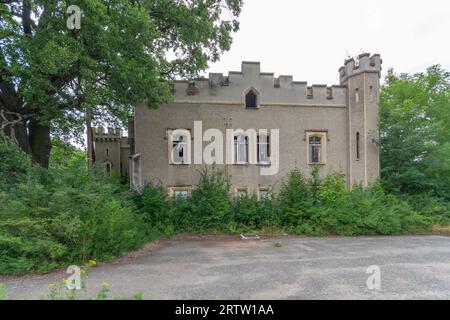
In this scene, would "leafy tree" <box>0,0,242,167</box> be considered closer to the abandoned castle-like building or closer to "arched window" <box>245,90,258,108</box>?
the abandoned castle-like building

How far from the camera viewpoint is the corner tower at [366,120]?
13438 millimetres

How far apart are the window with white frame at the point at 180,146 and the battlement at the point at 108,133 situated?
7.96 metres

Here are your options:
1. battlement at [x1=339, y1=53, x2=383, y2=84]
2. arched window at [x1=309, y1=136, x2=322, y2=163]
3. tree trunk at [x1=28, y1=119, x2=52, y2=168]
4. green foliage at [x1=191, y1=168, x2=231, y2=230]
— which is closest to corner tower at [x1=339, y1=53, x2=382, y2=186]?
battlement at [x1=339, y1=53, x2=383, y2=84]

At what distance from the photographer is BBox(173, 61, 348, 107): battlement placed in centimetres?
1317

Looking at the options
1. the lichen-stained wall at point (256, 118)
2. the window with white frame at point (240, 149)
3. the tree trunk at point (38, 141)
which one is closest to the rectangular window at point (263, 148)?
the lichen-stained wall at point (256, 118)

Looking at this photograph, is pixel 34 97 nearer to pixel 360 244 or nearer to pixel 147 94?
pixel 147 94

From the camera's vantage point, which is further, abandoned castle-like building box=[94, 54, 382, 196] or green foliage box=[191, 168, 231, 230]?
abandoned castle-like building box=[94, 54, 382, 196]

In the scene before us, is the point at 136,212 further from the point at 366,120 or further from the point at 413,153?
the point at 413,153

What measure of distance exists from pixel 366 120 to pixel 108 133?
59.6 feet

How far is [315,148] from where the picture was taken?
46.2 feet

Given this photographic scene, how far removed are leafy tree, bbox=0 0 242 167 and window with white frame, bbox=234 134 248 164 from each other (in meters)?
4.32

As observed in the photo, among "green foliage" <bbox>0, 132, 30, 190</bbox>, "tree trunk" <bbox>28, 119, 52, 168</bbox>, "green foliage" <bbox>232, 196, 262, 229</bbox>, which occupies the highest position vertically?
"tree trunk" <bbox>28, 119, 52, 168</bbox>

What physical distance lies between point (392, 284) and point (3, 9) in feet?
49.1

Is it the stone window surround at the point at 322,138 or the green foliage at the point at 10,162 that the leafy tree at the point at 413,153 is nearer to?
the stone window surround at the point at 322,138
